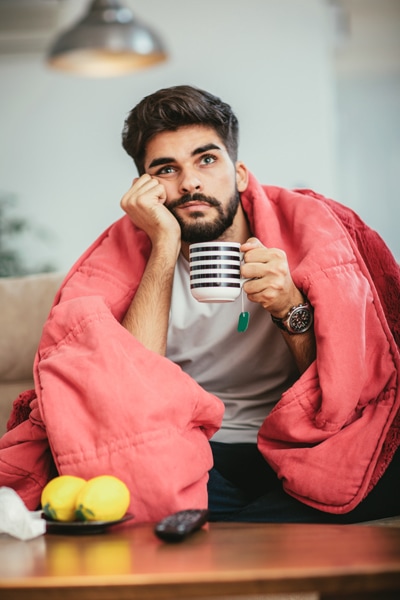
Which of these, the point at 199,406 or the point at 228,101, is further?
the point at 228,101

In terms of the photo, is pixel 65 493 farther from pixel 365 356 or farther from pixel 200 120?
pixel 200 120

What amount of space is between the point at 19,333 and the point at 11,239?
204cm

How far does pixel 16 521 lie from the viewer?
3.41ft

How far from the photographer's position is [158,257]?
1610mm

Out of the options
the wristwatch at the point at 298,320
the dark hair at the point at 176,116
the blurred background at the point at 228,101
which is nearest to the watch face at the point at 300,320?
the wristwatch at the point at 298,320

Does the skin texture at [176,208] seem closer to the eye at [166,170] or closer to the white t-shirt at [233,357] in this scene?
the eye at [166,170]

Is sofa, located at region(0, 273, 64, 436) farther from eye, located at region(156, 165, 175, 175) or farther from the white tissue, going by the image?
the white tissue

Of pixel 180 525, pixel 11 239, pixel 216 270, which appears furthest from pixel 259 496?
pixel 11 239

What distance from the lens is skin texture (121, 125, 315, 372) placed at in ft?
5.10

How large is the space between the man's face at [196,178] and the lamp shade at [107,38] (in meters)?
0.89

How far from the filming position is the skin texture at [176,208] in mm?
1556

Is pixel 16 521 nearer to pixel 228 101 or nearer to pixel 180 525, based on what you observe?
pixel 180 525

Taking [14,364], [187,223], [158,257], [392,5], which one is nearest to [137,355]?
[158,257]

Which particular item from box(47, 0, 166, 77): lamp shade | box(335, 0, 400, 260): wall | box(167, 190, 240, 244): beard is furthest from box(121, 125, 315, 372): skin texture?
box(335, 0, 400, 260): wall
